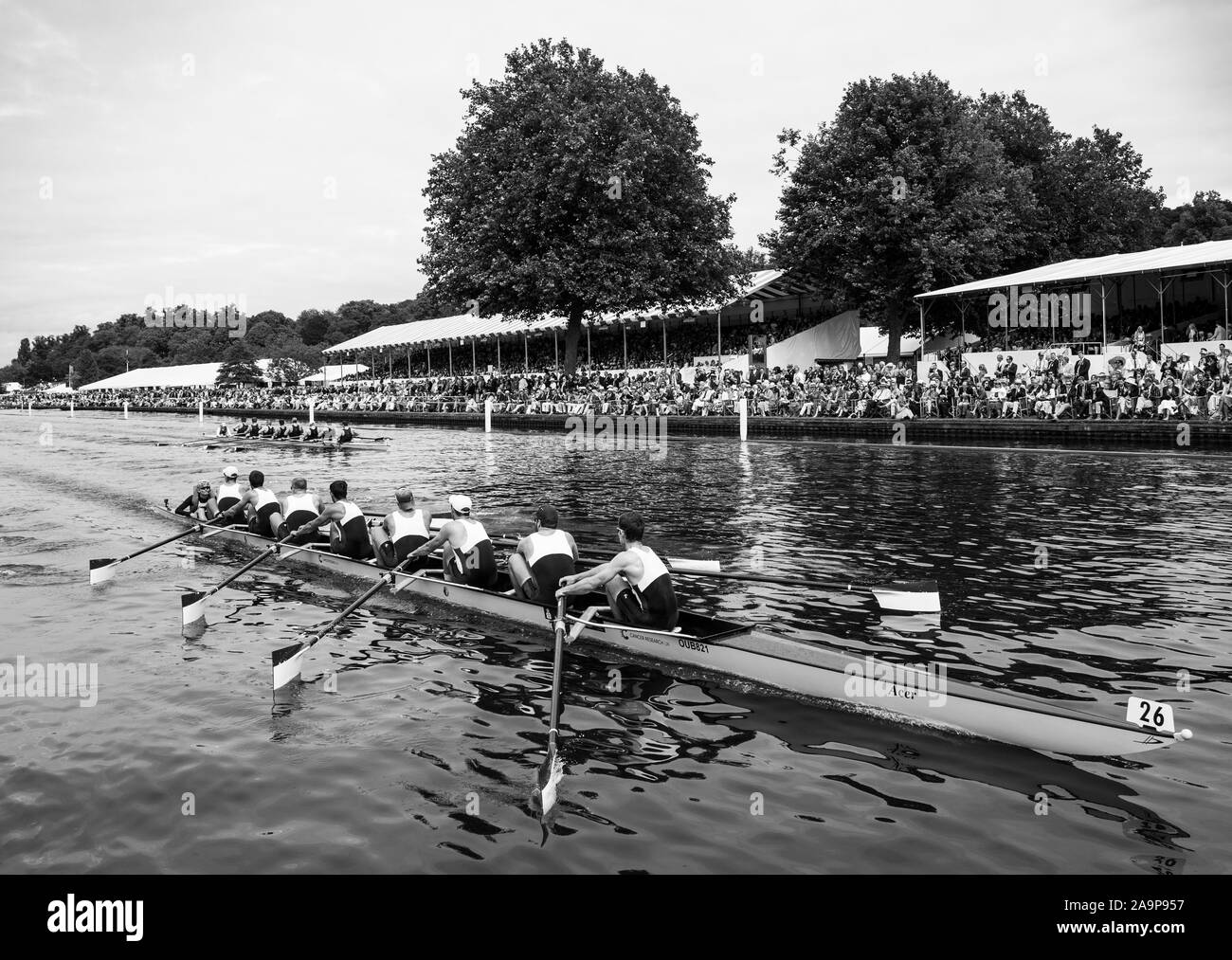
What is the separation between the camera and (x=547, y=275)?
1833 inches

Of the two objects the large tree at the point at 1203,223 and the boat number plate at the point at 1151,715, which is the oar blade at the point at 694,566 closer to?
the boat number plate at the point at 1151,715

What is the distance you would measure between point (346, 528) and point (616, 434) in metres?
28.7

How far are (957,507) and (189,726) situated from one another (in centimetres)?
1535

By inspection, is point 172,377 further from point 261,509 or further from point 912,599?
point 912,599

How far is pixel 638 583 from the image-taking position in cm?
1007

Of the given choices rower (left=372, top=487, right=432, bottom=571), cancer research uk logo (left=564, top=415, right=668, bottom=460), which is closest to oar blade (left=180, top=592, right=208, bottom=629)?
rower (left=372, top=487, right=432, bottom=571)

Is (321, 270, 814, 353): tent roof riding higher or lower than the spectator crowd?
higher

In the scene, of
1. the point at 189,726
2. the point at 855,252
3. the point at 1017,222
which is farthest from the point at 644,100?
the point at 189,726

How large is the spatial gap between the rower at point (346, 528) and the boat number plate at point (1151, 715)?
11.0 meters

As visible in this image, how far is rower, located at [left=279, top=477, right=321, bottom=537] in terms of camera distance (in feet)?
53.7

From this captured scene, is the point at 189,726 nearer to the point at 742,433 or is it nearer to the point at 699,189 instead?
the point at 742,433

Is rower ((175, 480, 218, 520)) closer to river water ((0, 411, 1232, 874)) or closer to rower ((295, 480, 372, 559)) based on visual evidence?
river water ((0, 411, 1232, 874))

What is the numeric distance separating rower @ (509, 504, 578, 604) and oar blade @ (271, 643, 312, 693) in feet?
8.69

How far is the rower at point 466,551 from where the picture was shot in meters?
12.1
